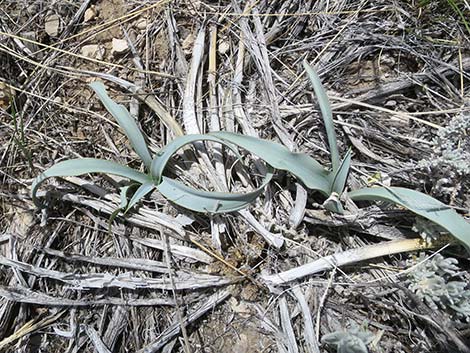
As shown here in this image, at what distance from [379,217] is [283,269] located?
32 centimetres

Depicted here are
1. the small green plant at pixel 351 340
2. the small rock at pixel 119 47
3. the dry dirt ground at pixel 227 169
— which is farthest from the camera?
the small rock at pixel 119 47

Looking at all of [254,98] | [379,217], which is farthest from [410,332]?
[254,98]

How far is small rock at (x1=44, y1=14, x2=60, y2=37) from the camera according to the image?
69.9 inches

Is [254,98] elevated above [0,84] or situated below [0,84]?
below

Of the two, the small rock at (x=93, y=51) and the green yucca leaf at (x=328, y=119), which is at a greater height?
the small rock at (x=93, y=51)

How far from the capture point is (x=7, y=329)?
1.48m

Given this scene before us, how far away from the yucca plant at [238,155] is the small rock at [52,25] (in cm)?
53

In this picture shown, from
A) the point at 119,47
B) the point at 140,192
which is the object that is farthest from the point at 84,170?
the point at 119,47

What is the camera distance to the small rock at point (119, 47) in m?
1.73

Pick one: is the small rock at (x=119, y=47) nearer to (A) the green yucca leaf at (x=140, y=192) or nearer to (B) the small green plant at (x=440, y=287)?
(A) the green yucca leaf at (x=140, y=192)

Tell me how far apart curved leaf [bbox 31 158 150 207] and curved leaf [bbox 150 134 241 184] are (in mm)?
45

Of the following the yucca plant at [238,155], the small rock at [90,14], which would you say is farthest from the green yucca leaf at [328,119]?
the small rock at [90,14]

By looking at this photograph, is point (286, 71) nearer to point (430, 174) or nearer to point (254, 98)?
point (254, 98)

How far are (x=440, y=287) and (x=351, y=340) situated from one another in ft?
0.94
